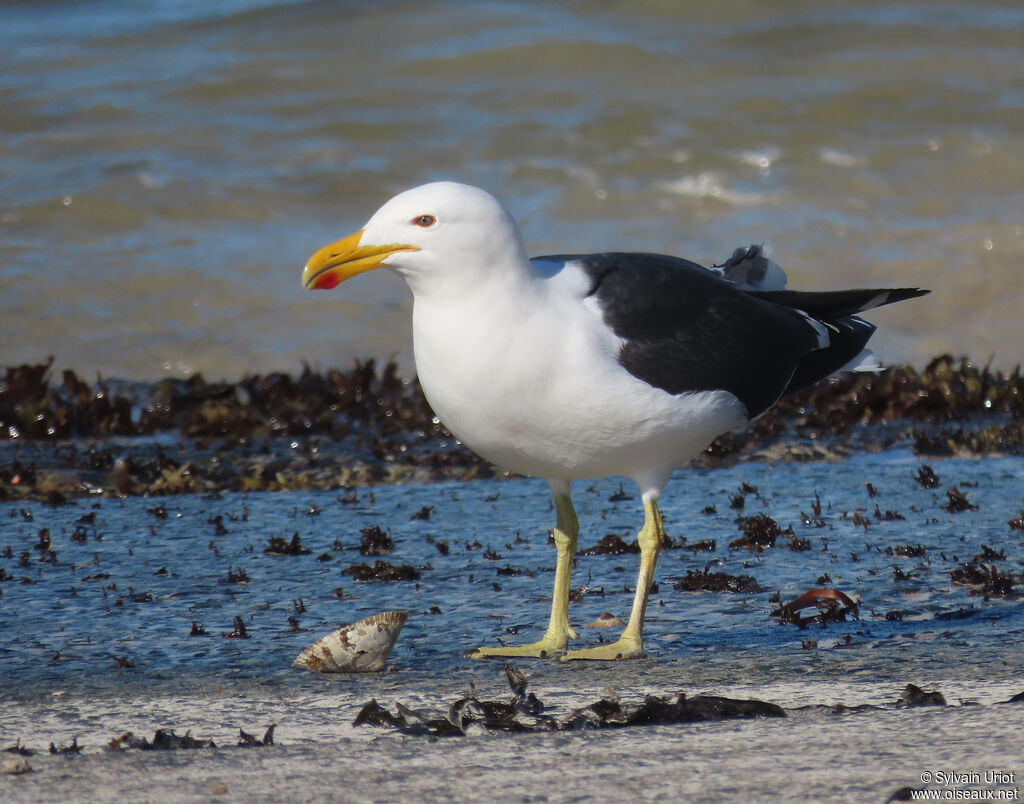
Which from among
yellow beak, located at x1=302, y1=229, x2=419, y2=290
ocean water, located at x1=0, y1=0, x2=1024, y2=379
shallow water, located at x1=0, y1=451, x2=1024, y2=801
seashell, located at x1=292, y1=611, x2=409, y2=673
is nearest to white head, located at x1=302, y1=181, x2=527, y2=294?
yellow beak, located at x1=302, y1=229, x2=419, y2=290

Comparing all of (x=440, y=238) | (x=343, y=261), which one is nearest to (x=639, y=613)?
(x=440, y=238)

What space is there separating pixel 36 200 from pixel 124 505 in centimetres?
950

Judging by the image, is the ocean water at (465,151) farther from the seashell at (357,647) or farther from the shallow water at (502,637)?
the seashell at (357,647)

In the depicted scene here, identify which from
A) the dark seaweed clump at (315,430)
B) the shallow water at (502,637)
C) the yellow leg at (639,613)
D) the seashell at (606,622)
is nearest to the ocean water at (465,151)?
the dark seaweed clump at (315,430)

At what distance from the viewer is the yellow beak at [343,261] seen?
4.33 meters

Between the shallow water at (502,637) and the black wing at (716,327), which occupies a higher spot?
the black wing at (716,327)

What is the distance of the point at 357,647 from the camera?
14.3 feet

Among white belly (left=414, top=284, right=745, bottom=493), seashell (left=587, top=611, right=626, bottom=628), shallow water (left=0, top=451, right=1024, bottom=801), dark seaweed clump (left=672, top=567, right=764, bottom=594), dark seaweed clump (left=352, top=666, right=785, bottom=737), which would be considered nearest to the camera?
shallow water (left=0, top=451, right=1024, bottom=801)

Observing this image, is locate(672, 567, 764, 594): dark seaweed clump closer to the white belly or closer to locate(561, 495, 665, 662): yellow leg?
locate(561, 495, 665, 662): yellow leg

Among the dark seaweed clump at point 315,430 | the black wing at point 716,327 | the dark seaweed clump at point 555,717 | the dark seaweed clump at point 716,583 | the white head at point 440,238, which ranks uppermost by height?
the white head at point 440,238

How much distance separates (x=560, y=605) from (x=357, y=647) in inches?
32.9

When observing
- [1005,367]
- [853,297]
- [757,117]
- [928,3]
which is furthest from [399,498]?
[928,3]

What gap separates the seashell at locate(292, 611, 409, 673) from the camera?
4363 mm

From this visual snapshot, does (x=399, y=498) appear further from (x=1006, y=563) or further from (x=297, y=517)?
(x=1006, y=563)
